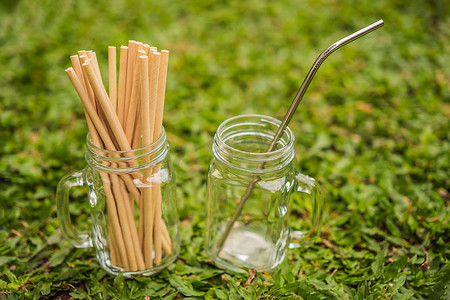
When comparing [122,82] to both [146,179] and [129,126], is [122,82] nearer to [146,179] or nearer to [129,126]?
[129,126]

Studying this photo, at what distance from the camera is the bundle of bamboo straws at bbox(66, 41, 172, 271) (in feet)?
2.52

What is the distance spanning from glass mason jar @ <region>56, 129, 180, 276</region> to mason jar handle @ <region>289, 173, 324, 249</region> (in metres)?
0.30

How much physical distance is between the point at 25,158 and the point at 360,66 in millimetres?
1407

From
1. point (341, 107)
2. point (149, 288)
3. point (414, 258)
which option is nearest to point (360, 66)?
point (341, 107)

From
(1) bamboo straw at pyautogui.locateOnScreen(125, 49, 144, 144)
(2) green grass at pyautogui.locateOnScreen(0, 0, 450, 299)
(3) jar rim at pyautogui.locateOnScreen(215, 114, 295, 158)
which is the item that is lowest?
(2) green grass at pyautogui.locateOnScreen(0, 0, 450, 299)

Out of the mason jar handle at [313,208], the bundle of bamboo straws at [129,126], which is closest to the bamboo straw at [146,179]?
the bundle of bamboo straws at [129,126]

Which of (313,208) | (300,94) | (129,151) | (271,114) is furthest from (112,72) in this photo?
(271,114)

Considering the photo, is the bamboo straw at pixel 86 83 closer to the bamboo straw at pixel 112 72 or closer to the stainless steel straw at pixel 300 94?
the bamboo straw at pixel 112 72

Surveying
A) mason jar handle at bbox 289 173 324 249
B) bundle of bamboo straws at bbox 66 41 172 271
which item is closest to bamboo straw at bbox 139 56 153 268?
bundle of bamboo straws at bbox 66 41 172 271

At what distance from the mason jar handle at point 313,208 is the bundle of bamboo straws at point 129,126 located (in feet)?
1.07

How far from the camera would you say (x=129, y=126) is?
2.72ft

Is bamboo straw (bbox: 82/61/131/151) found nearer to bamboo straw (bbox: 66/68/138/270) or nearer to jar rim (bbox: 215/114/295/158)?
bamboo straw (bbox: 66/68/138/270)

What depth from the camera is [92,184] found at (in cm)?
88

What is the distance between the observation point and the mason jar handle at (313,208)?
93 centimetres
